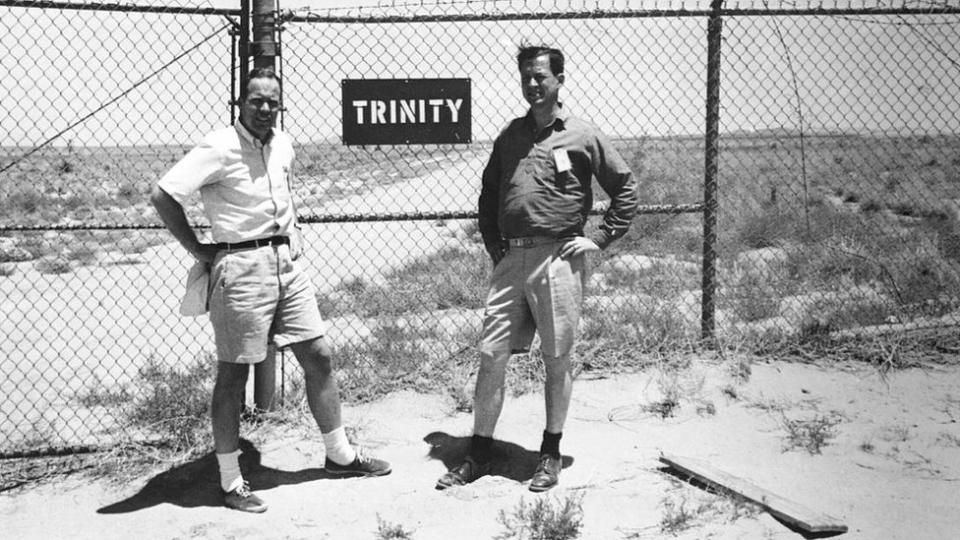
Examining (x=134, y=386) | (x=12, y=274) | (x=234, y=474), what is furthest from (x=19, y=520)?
(x=12, y=274)

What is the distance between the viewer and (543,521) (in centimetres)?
405

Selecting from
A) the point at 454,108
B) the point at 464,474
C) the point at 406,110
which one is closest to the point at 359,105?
the point at 406,110

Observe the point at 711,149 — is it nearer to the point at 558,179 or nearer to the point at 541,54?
the point at 558,179

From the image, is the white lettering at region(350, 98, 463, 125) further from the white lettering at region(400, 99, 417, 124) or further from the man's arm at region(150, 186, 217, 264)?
Answer: the man's arm at region(150, 186, 217, 264)

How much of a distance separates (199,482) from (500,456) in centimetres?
158

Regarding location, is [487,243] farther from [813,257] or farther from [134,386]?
[813,257]

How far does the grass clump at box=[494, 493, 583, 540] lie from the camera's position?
13.2 feet

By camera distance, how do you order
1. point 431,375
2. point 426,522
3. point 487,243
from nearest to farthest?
point 426,522, point 487,243, point 431,375

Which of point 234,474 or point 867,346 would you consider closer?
point 234,474

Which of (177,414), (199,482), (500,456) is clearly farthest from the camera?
(177,414)

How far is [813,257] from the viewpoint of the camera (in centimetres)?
1094

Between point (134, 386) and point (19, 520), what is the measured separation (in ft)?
8.06

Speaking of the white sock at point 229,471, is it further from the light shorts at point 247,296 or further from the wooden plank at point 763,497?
the wooden plank at point 763,497

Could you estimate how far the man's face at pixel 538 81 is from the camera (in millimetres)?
4438
